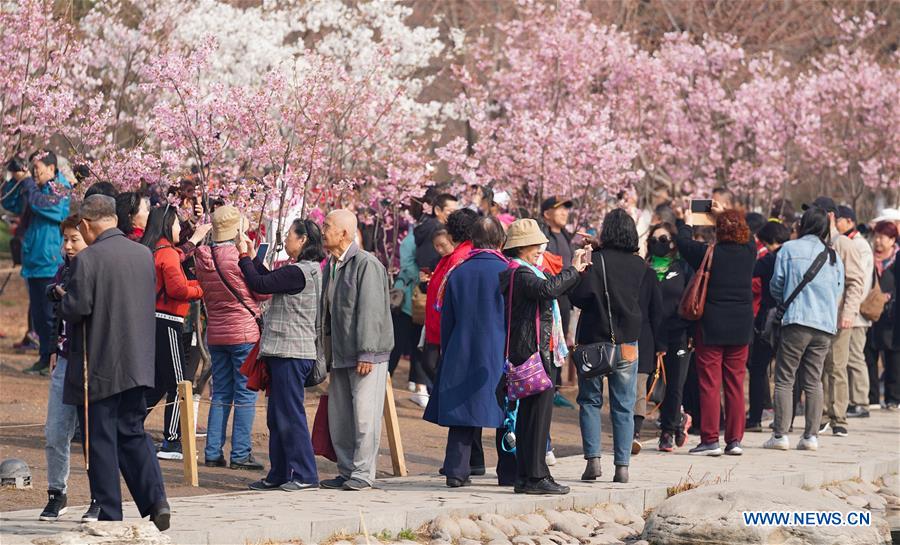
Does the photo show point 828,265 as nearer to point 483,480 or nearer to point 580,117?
point 483,480


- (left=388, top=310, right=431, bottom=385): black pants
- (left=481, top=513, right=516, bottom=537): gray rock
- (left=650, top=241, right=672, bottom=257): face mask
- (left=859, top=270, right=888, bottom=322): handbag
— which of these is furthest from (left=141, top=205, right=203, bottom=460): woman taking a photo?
(left=859, top=270, right=888, bottom=322): handbag

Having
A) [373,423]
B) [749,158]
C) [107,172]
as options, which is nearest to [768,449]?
[373,423]

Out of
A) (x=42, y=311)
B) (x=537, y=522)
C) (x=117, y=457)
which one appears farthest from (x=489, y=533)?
(x=42, y=311)

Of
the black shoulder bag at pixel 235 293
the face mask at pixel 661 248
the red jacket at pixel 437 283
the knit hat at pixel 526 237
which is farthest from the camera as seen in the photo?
the face mask at pixel 661 248

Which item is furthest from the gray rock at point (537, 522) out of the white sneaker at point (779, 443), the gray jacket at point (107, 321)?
the white sneaker at point (779, 443)

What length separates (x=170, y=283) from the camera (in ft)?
33.7

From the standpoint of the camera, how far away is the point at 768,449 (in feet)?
41.8

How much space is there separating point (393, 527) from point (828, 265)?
545 centimetres

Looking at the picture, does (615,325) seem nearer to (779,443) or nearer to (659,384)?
(659,384)

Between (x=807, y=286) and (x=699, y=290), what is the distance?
3.88 ft

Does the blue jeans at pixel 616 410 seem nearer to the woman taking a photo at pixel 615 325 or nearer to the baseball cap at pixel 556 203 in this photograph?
the woman taking a photo at pixel 615 325

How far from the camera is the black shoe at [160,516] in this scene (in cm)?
784

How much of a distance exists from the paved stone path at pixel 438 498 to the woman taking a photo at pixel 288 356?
0.27 meters

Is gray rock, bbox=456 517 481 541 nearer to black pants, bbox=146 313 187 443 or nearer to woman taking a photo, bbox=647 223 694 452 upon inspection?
black pants, bbox=146 313 187 443
